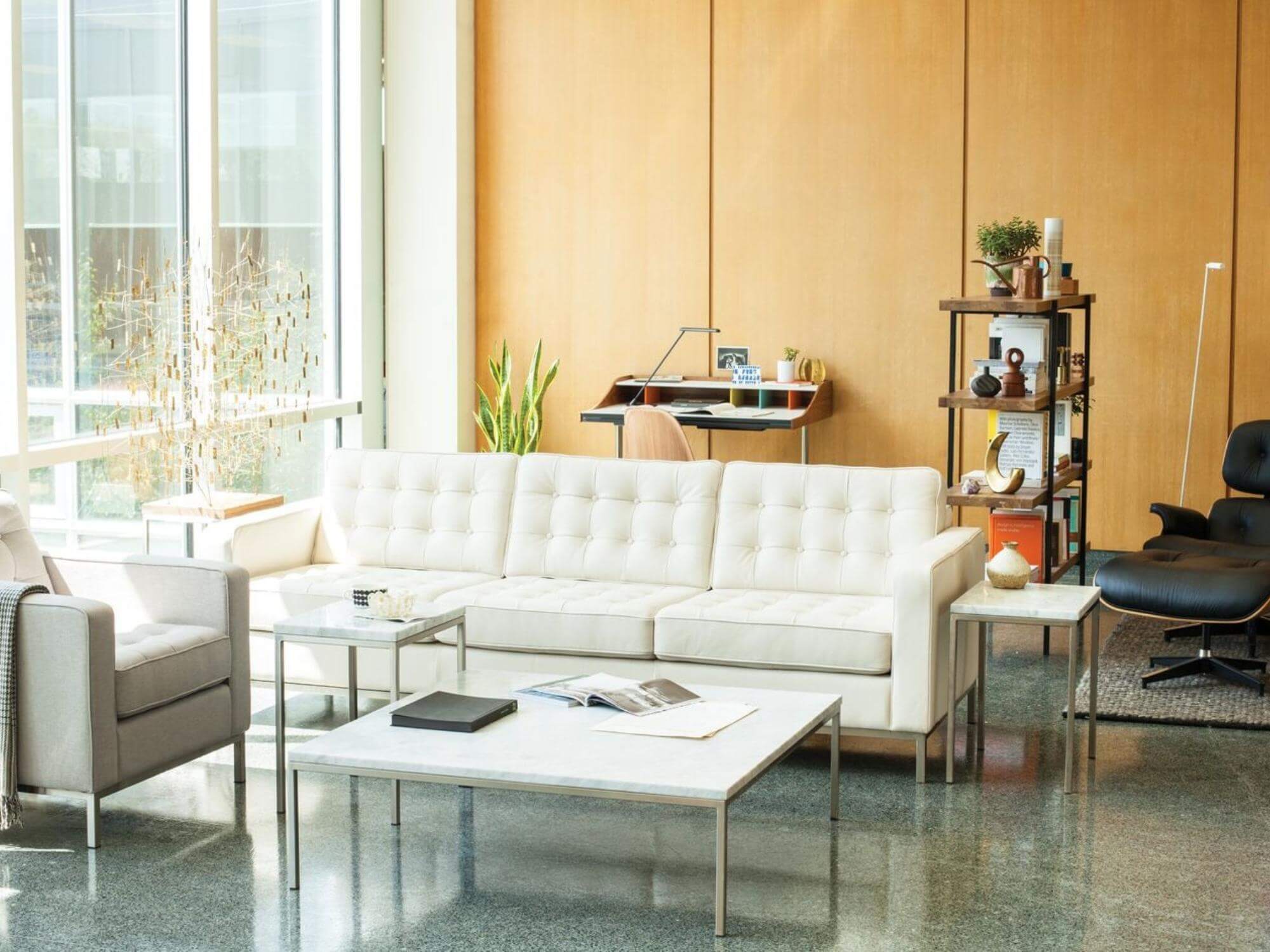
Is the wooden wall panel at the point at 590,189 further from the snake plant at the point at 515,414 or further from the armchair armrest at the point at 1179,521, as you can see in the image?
the armchair armrest at the point at 1179,521

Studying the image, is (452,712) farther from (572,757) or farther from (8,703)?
(8,703)

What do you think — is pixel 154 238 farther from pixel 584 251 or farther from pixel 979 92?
pixel 979 92

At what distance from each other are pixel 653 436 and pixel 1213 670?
274 cm

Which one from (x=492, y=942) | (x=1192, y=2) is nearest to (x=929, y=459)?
(x=1192, y=2)

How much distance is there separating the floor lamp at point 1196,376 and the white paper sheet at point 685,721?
4.39 meters

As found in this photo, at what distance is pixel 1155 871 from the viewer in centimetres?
392

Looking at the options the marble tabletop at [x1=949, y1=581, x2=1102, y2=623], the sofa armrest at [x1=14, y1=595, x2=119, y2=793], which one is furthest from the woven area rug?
the sofa armrest at [x1=14, y1=595, x2=119, y2=793]

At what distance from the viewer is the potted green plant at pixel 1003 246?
601 centimetres

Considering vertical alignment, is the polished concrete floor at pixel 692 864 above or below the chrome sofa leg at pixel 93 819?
below

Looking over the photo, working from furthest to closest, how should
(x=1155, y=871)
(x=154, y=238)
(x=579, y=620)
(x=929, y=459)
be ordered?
(x=929, y=459), (x=154, y=238), (x=579, y=620), (x=1155, y=871)

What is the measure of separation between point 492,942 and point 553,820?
859 millimetres

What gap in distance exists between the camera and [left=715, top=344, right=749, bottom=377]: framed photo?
28.4ft

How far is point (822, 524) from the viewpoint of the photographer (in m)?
5.36

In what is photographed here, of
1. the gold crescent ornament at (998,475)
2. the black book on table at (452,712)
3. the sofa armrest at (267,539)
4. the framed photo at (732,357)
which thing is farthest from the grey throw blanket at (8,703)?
the framed photo at (732,357)
